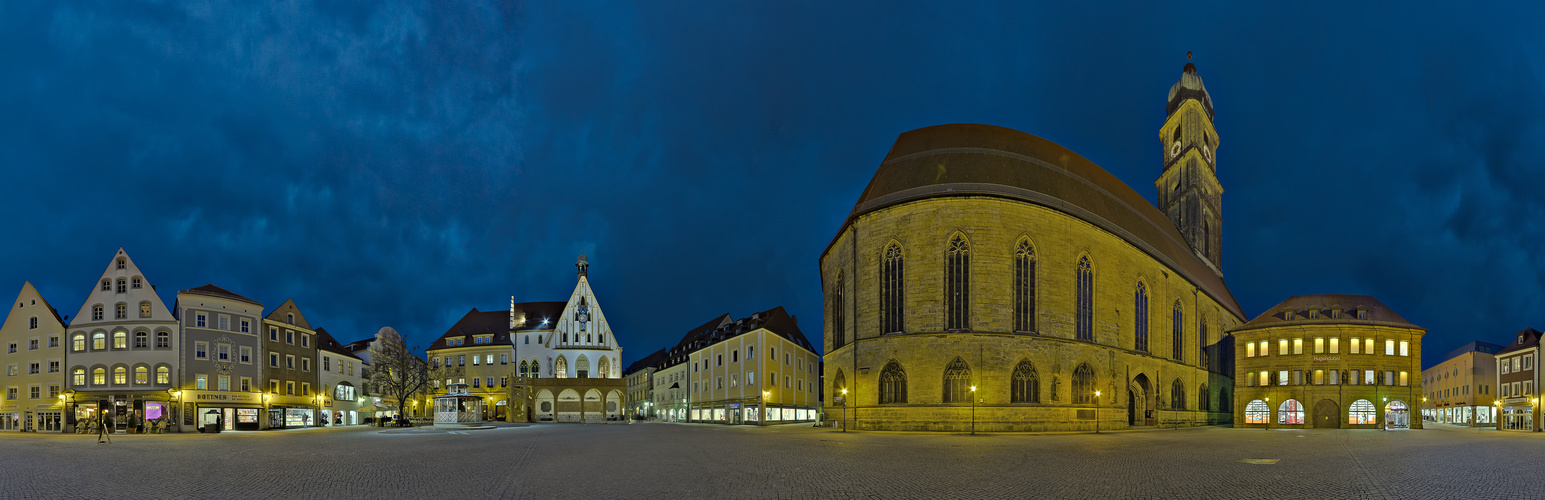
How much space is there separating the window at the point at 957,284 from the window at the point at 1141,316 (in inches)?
676

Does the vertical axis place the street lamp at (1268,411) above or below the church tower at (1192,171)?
below

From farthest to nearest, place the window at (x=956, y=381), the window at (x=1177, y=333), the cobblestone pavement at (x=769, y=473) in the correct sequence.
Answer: the window at (x=1177, y=333)
the window at (x=956, y=381)
the cobblestone pavement at (x=769, y=473)

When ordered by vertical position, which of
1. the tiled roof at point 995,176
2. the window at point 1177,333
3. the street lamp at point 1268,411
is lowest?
the street lamp at point 1268,411

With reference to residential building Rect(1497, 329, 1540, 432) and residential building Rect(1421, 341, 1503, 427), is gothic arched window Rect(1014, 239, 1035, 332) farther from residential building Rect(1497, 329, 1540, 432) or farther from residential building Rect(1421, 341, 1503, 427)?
residential building Rect(1421, 341, 1503, 427)

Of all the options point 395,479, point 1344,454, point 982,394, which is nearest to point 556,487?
point 395,479

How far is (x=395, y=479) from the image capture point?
16.7 metres

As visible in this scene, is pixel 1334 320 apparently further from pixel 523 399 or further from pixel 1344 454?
pixel 523 399

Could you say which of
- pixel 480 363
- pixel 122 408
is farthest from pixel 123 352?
pixel 480 363

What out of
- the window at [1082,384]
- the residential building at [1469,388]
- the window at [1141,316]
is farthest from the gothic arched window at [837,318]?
the residential building at [1469,388]

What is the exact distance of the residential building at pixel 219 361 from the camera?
184 ft

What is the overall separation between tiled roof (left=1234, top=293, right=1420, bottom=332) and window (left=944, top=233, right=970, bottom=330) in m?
37.6

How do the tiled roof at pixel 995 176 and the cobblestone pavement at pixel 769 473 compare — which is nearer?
the cobblestone pavement at pixel 769 473

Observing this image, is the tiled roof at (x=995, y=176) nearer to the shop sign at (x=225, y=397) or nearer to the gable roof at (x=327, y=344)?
the shop sign at (x=225, y=397)

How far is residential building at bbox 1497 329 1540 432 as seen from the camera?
64062mm
